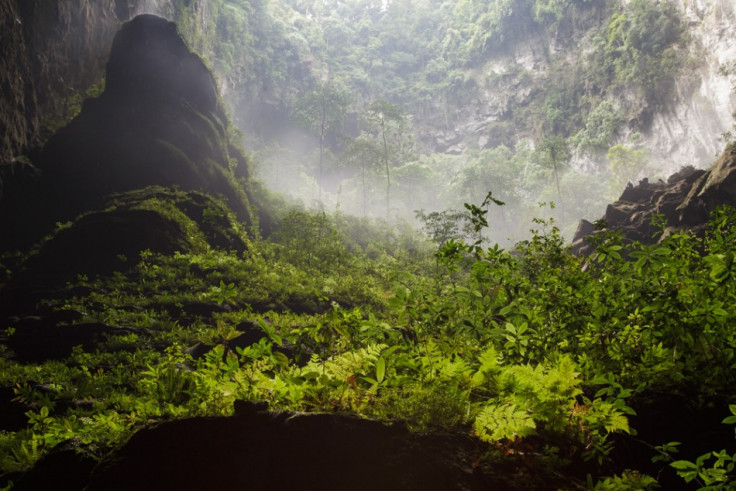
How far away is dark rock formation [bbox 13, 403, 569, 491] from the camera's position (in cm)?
175

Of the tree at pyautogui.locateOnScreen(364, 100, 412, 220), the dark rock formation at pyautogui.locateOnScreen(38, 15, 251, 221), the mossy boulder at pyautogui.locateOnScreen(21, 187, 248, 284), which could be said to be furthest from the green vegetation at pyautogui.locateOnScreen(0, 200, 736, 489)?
the tree at pyautogui.locateOnScreen(364, 100, 412, 220)

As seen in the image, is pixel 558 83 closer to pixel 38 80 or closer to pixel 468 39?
pixel 468 39

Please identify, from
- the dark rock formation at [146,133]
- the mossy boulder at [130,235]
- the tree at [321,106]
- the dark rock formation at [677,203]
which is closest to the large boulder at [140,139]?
the dark rock formation at [146,133]

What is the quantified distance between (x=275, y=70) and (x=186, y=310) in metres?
58.2

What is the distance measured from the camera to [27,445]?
146 inches

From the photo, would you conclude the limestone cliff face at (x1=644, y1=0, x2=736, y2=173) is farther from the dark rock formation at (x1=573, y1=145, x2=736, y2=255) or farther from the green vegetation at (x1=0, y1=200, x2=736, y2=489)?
the green vegetation at (x1=0, y1=200, x2=736, y2=489)

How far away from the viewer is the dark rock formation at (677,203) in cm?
1407

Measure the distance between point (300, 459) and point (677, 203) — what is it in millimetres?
21821

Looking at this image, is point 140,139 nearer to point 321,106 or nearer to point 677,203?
point 677,203

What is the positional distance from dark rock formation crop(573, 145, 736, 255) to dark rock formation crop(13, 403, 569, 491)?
8842 mm

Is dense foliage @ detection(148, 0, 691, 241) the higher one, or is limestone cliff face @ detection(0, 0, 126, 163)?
dense foliage @ detection(148, 0, 691, 241)

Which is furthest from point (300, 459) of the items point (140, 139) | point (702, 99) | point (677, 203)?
point (702, 99)

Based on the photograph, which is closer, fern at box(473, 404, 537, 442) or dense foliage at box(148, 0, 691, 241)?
fern at box(473, 404, 537, 442)

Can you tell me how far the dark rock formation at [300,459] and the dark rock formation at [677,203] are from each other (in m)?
8.84
